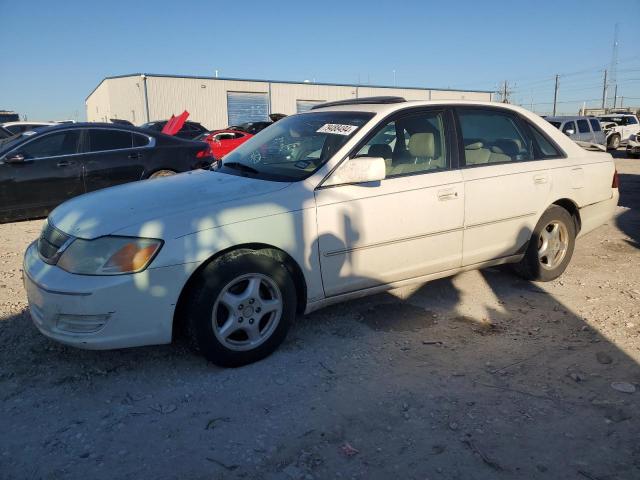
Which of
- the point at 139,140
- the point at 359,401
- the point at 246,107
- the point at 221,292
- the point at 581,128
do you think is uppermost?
the point at 246,107

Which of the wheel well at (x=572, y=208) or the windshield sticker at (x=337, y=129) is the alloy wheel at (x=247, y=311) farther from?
the wheel well at (x=572, y=208)

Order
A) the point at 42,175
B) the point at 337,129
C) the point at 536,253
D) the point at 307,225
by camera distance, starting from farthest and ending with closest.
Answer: the point at 42,175
the point at 536,253
the point at 337,129
the point at 307,225

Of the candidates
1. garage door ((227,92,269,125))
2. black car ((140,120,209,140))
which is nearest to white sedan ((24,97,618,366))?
black car ((140,120,209,140))

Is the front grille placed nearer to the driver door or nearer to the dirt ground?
the dirt ground

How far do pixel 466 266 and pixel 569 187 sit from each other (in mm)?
1315

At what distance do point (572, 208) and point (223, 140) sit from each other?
1205 centimetres

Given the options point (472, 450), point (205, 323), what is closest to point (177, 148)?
point (205, 323)

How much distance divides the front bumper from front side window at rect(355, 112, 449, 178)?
1.71m

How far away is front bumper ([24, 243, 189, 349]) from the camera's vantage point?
269 cm

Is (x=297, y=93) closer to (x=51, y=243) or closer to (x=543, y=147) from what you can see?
(x=543, y=147)

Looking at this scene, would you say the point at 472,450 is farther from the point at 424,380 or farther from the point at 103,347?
the point at 103,347

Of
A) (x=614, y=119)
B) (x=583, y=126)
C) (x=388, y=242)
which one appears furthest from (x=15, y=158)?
(x=614, y=119)

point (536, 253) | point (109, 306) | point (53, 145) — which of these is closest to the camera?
point (109, 306)

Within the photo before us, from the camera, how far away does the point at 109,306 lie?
270 centimetres
